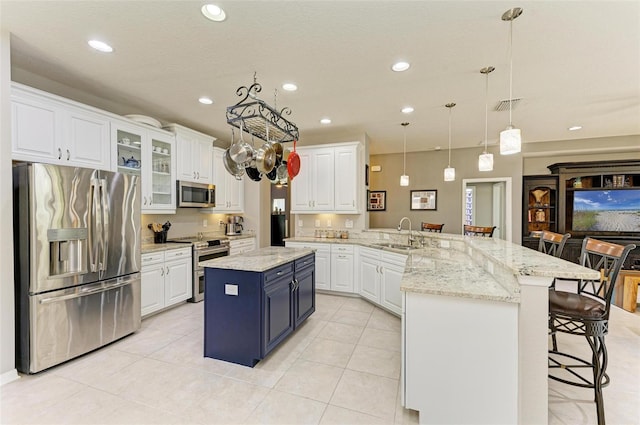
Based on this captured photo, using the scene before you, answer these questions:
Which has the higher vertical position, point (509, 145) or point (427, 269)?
point (509, 145)

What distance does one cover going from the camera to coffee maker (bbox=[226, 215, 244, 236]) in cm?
556

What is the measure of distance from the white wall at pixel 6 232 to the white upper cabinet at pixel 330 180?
3536 mm

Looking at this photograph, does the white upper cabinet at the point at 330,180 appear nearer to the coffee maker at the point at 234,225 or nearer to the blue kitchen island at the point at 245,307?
the coffee maker at the point at 234,225

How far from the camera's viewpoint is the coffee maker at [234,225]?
18.2 ft

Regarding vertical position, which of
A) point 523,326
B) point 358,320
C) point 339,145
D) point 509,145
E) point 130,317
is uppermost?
point 339,145

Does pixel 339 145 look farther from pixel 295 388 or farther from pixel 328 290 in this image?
pixel 295 388

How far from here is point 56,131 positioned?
2760 mm

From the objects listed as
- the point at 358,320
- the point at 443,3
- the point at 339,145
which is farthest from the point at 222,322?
the point at 339,145

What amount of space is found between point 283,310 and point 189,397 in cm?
102

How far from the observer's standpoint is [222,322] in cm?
258

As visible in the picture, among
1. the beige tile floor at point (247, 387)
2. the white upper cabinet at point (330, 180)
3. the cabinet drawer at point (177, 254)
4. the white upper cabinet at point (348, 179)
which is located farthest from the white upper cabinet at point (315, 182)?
the beige tile floor at point (247, 387)

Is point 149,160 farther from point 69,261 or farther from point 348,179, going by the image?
point 348,179

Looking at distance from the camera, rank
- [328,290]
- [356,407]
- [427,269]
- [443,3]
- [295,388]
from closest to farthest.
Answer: [443,3], [356,407], [295,388], [427,269], [328,290]

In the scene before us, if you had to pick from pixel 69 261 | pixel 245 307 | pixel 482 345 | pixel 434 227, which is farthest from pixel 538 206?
pixel 69 261
